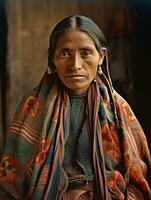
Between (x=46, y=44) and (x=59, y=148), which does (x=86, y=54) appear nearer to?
(x=59, y=148)

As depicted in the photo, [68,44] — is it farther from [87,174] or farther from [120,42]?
[120,42]

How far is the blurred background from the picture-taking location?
256cm

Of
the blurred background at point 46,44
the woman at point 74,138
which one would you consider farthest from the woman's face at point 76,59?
the blurred background at point 46,44

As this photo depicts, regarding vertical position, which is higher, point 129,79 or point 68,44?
point 68,44

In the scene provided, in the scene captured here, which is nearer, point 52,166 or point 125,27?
point 52,166

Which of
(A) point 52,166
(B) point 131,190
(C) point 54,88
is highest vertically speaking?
(C) point 54,88

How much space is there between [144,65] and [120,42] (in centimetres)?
20

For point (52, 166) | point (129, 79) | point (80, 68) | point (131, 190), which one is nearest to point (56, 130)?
point (52, 166)

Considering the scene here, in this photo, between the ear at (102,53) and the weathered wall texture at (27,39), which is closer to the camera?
the ear at (102,53)

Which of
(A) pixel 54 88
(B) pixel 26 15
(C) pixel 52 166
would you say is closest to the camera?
(C) pixel 52 166

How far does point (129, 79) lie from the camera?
2623 millimetres

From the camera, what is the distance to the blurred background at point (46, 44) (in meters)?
2.56

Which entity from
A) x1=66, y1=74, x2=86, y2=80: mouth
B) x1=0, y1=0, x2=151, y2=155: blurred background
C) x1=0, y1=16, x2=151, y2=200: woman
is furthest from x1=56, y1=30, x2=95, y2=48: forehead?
x1=0, y1=0, x2=151, y2=155: blurred background

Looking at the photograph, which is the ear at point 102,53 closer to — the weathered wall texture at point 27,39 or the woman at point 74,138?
the woman at point 74,138
